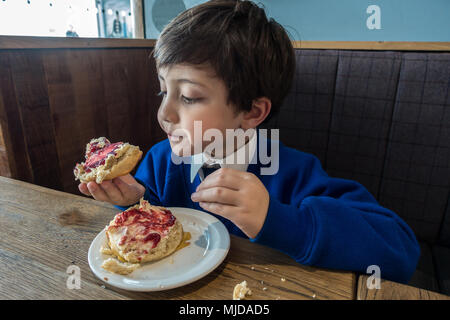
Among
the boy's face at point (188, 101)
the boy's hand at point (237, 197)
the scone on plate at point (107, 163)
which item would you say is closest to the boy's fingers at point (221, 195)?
the boy's hand at point (237, 197)

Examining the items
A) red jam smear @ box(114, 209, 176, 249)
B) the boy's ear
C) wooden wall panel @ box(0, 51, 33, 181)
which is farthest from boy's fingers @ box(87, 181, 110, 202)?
wooden wall panel @ box(0, 51, 33, 181)

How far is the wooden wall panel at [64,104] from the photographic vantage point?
1.22 meters

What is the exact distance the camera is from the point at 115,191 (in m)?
0.85

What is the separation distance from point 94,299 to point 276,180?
609 millimetres

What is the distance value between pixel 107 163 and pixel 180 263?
1.22ft

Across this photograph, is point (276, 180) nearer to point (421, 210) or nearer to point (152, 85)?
point (421, 210)

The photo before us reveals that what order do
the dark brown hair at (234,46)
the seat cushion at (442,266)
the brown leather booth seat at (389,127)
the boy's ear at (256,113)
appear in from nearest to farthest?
the dark brown hair at (234,46) → the boy's ear at (256,113) → the seat cushion at (442,266) → the brown leather booth seat at (389,127)

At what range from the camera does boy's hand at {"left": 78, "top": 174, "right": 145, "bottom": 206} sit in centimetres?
82

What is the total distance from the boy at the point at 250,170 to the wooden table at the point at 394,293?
0.06 meters

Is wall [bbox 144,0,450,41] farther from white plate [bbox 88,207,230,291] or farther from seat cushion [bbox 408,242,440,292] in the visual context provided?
white plate [bbox 88,207,230,291]

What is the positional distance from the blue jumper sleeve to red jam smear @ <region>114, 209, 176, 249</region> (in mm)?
217

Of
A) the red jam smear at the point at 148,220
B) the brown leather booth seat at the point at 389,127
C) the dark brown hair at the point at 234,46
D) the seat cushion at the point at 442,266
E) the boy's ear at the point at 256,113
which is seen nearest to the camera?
the red jam smear at the point at 148,220

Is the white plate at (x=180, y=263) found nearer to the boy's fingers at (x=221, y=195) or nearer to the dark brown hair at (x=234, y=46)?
the boy's fingers at (x=221, y=195)

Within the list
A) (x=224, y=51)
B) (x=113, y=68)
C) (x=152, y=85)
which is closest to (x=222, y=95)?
(x=224, y=51)
